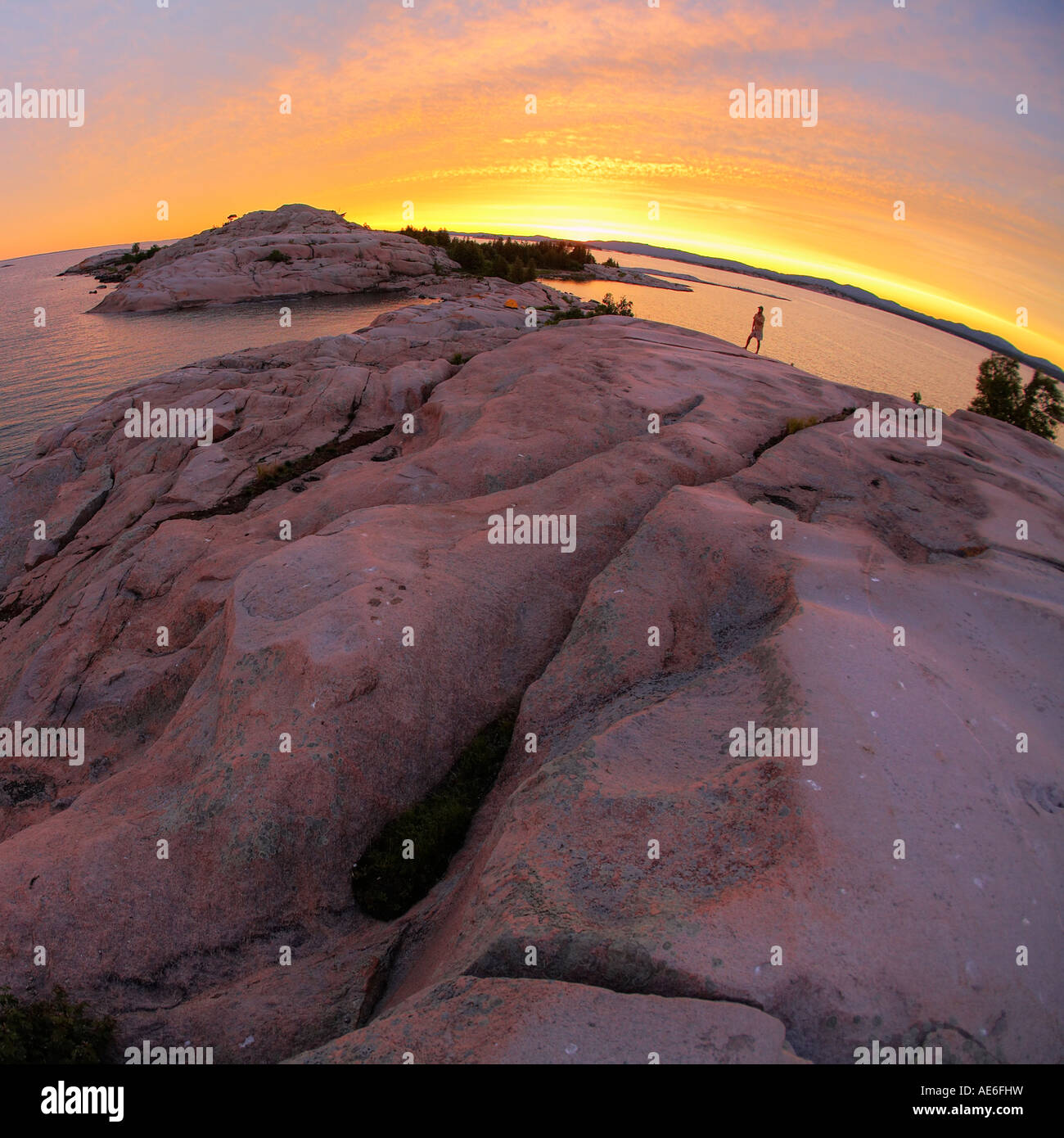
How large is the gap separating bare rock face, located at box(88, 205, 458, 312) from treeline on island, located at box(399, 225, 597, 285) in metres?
4.91

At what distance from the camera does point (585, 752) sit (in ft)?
29.0

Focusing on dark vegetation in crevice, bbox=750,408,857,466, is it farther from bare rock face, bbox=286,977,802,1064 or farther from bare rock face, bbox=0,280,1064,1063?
bare rock face, bbox=286,977,802,1064

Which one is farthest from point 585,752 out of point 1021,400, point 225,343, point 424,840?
point 225,343

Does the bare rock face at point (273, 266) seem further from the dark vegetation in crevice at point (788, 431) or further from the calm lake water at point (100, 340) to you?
the dark vegetation in crevice at point (788, 431)

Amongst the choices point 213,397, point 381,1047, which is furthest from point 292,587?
point 213,397

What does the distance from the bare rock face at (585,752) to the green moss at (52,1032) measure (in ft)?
1.27

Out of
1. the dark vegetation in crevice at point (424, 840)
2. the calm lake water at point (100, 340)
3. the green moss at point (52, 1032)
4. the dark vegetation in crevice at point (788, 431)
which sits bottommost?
the green moss at point (52, 1032)

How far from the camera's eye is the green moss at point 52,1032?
7.64 m

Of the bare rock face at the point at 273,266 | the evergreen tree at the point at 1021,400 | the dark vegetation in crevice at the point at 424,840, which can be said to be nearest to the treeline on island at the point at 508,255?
the bare rock face at the point at 273,266

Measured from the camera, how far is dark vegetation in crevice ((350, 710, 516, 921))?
9781 millimetres

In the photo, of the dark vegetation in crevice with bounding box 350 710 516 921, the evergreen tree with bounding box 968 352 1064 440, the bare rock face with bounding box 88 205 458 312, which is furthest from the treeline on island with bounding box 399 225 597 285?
the dark vegetation in crevice with bounding box 350 710 516 921

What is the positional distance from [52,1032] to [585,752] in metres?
7.23
